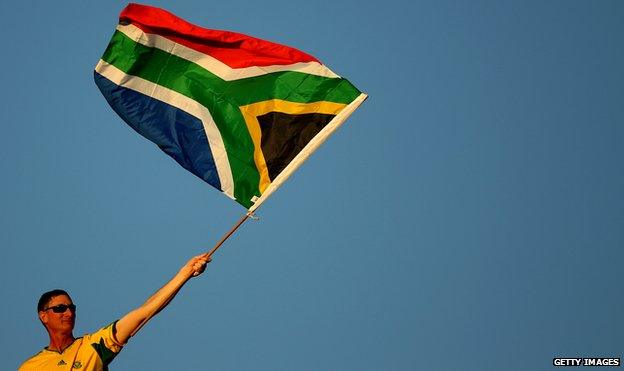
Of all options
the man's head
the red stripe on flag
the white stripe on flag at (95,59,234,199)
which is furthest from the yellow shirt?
the red stripe on flag

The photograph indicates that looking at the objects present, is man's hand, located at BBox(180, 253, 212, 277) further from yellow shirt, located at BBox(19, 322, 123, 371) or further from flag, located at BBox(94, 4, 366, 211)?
flag, located at BBox(94, 4, 366, 211)

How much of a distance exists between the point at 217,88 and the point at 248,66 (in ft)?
2.38

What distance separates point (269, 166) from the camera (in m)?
15.7

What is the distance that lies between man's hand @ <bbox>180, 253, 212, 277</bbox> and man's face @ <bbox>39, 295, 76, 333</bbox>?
130 cm

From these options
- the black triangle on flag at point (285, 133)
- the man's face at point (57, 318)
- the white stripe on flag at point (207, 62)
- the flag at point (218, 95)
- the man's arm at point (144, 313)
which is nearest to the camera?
the man's arm at point (144, 313)

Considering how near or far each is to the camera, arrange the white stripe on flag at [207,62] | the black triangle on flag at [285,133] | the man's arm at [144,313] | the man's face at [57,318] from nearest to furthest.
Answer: the man's arm at [144,313] → the man's face at [57,318] → the black triangle on flag at [285,133] → the white stripe on flag at [207,62]

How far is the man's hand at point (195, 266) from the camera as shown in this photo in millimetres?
10414

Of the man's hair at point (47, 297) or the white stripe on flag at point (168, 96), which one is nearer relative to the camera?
the man's hair at point (47, 297)

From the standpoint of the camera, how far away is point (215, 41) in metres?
17.1

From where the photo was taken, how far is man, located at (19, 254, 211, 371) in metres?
10.1

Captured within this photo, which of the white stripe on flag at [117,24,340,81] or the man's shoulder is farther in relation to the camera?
the white stripe on flag at [117,24,340,81]

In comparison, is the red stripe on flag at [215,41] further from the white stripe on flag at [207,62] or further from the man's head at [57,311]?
the man's head at [57,311]

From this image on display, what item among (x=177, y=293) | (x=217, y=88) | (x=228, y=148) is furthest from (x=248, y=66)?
(x=177, y=293)

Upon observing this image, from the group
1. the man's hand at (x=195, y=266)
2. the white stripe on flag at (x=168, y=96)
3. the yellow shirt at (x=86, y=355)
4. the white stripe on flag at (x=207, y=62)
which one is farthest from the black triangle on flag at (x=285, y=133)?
the yellow shirt at (x=86, y=355)
